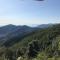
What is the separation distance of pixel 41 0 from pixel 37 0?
18 centimetres

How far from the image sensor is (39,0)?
866 cm

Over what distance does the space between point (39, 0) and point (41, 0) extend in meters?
0.09

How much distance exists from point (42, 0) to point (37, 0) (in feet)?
0.75

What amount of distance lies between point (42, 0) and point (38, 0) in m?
0.18

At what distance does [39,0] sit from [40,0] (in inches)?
1.8

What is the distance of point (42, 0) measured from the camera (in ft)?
28.4

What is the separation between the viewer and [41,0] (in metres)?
8.66

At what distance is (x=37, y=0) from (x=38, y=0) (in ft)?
0.15

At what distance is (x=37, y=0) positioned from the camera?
340 inches

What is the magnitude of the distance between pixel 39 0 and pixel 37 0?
0.31 feet

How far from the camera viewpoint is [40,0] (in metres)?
8.67

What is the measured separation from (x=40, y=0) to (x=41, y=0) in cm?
5
